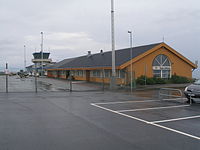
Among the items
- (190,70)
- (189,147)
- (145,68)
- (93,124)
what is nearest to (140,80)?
(145,68)

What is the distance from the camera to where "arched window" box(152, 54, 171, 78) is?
2977 cm

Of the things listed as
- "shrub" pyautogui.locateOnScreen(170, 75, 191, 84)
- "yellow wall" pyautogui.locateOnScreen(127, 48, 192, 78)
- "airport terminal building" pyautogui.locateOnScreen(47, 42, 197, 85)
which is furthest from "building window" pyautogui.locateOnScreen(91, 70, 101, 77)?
"shrub" pyautogui.locateOnScreen(170, 75, 191, 84)

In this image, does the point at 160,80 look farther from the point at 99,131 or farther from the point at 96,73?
the point at 99,131

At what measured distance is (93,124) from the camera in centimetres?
797

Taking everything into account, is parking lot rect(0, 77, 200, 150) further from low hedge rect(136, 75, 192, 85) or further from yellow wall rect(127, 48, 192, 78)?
yellow wall rect(127, 48, 192, 78)

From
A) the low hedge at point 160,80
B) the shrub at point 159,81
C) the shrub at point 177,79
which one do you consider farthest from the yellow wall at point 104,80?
the shrub at point 177,79

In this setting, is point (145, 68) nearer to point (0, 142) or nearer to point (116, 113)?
point (116, 113)

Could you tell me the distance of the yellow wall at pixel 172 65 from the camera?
2844 centimetres

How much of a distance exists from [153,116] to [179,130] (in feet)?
7.67

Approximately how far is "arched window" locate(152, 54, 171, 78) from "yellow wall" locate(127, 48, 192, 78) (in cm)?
45

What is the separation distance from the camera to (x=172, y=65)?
3075cm

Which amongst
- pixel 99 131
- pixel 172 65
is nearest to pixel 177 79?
pixel 172 65

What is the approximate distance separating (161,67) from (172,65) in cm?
174

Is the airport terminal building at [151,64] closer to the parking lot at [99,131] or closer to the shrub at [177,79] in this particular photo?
the shrub at [177,79]
